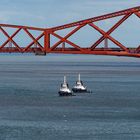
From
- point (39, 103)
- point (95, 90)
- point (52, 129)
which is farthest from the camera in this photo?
point (95, 90)

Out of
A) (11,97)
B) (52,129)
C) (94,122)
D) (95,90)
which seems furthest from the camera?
(95,90)

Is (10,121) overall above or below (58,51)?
below

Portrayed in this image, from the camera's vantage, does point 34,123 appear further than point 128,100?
No

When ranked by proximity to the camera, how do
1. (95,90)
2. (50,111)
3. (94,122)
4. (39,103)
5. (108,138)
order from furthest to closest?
(95,90)
(39,103)
(50,111)
(94,122)
(108,138)

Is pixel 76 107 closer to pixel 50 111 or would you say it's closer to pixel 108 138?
pixel 50 111

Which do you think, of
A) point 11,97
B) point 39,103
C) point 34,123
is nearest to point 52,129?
point 34,123

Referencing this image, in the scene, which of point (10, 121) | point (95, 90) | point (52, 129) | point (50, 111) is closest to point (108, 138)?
point (52, 129)

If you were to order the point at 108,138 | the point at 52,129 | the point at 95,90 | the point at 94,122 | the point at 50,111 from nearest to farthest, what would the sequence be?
the point at 108,138 → the point at 52,129 → the point at 94,122 → the point at 50,111 → the point at 95,90

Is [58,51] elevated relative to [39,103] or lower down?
elevated

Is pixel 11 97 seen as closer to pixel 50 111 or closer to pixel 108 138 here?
pixel 50 111
